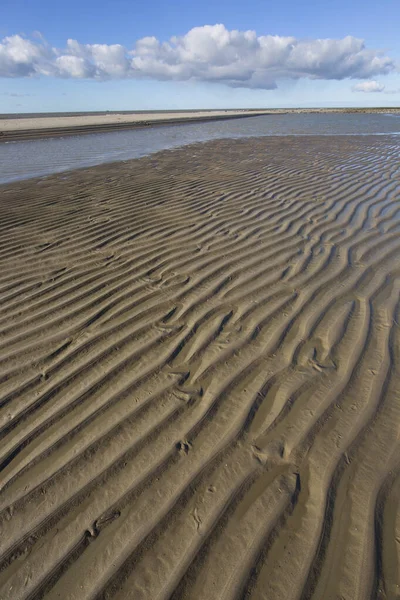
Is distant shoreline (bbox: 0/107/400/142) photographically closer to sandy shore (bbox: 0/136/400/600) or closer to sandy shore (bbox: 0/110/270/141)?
sandy shore (bbox: 0/110/270/141)

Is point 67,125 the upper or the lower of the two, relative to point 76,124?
lower

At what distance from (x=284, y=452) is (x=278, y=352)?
895 mm

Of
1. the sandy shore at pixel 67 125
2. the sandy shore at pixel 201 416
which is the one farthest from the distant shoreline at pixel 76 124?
the sandy shore at pixel 201 416

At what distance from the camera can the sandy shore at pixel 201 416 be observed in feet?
5.24

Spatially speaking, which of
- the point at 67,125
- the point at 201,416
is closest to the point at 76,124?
the point at 67,125

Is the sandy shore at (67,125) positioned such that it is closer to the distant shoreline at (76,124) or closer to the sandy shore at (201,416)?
the distant shoreline at (76,124)

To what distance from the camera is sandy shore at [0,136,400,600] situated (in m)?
1.60

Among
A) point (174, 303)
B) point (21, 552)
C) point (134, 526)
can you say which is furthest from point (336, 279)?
→ point (21, 552)

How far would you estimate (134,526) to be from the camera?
5.68 feet

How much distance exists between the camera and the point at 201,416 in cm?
229

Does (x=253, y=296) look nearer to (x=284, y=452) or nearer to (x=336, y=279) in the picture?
(x=336, y=279)

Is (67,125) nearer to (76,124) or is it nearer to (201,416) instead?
(76,124)

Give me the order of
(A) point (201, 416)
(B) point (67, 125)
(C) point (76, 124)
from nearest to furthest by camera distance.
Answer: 1. (A) point (201, 416)
2. (B) point (67, 125)
3. (C) point (76, 124)

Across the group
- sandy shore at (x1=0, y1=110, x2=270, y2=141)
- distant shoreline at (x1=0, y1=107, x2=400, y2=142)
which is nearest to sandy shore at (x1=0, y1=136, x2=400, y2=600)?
distant shoreline at (x1=0, y1=107, x2=400, y2=142)
